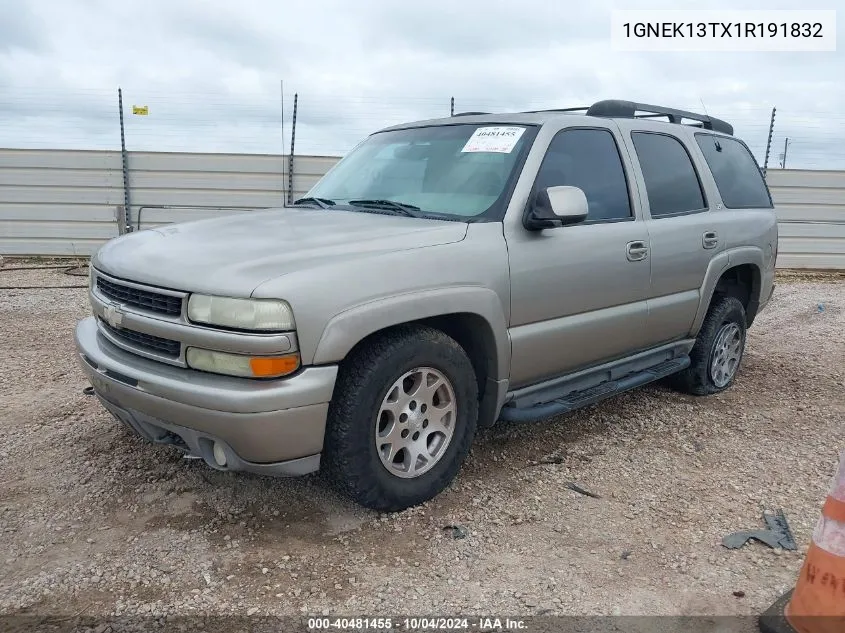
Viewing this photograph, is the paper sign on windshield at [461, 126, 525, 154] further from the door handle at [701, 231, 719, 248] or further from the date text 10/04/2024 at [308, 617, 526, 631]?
the date text 10/04/2024 at [308, 617, 526, 631]

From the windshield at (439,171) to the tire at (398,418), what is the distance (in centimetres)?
79

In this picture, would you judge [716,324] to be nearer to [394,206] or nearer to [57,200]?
[394,206]

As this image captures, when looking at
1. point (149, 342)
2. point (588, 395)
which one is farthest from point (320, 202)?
point (588, 395)

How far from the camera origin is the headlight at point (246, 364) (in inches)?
103

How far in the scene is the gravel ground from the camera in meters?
2.58

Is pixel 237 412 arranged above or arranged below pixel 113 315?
below

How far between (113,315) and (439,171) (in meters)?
1.77

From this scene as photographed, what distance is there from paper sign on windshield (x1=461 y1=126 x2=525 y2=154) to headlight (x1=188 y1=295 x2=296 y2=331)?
1611mm

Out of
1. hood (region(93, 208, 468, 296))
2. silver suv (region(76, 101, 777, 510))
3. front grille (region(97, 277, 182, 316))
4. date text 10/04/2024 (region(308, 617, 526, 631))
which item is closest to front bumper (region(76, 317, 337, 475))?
silver suv (region(76, 101, 777, 510))

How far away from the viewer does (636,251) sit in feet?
13.0

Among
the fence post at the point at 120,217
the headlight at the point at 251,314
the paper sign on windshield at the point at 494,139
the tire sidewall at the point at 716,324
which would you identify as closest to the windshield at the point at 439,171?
the paper sign on windshield at the point at 494,139

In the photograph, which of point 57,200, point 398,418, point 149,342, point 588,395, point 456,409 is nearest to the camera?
point 149,342

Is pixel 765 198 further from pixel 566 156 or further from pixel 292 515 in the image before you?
pixel 292 515

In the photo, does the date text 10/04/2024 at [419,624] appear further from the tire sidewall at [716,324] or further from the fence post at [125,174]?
the fence post at [125,174]
